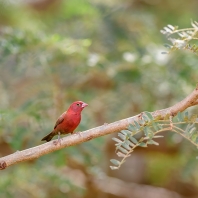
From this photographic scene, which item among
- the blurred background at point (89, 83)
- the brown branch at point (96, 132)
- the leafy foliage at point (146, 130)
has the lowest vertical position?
the leafy foliage at point (146, 130)

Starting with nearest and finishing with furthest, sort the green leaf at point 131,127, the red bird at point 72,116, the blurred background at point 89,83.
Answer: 1. the green leaf at point 131,127
2. the red bird at point 72,116
3. the blurred background at point 89,83

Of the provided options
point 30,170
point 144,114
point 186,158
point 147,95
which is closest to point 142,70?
point 147,95

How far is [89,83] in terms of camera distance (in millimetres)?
6656

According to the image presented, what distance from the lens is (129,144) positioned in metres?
2.55

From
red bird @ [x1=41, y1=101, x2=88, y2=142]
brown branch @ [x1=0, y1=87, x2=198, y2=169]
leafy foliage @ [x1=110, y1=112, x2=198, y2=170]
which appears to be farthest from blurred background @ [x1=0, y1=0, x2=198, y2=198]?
leafy foliage @ [x1=110, y1=112, x2=198, y2=170]

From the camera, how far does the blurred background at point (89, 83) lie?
444cm

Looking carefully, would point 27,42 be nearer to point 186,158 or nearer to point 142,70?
point 142,70

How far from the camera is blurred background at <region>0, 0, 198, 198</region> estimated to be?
4441 mm

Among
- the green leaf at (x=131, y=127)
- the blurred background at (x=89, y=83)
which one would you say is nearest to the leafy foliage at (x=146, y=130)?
the green leaf at (x=131, y=127)

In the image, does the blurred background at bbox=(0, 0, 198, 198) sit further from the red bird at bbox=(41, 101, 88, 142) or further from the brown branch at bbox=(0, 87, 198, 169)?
the brown branch at bbox=(0, 87, 198, 169)

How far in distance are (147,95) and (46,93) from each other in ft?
3.57

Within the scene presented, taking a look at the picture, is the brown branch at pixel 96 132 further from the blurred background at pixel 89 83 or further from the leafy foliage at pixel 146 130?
the blurred background at pixel 89 83

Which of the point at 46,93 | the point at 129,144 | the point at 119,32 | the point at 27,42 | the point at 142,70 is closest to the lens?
the point at 129,144

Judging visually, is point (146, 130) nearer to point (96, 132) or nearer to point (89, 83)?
point (96, 132)
